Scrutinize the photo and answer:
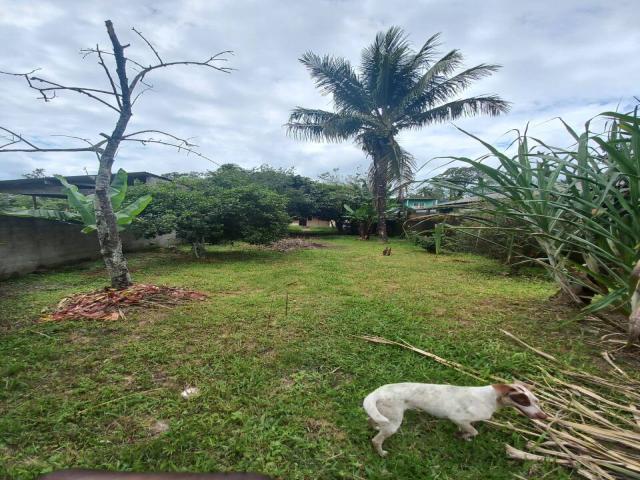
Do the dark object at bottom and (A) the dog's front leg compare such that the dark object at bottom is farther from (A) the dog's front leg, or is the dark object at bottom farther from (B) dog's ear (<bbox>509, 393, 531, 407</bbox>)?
(B) dog's ear (<bbox>509, 393, 531, 407</bbox>)

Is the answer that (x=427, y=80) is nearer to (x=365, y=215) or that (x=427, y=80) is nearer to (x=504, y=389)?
(x=365, y=215)

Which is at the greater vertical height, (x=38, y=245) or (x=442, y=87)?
(x=442, y=87)

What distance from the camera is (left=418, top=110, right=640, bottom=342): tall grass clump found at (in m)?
1.60

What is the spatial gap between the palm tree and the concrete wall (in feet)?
29.8

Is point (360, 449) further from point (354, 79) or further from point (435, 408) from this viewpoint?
point (354, 79)

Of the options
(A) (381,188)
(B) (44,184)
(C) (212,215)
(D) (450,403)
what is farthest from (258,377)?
(B) (44,184)

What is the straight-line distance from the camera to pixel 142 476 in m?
1.14

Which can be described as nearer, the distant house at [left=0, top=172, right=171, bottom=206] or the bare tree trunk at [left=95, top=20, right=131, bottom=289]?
the bare tree trunk at [left=95, top=20, right=131, bottom=289]

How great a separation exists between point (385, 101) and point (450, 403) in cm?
1238

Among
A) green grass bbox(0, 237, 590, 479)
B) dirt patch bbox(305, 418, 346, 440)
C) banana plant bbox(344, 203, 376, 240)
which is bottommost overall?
dirt patch bbox(305, 418, 346, 440)

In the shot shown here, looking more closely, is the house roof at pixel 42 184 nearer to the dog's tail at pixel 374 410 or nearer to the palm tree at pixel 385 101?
the palm tree at pixel 385 101

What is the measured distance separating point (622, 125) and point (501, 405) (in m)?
1.60

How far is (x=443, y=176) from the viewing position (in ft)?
6.90

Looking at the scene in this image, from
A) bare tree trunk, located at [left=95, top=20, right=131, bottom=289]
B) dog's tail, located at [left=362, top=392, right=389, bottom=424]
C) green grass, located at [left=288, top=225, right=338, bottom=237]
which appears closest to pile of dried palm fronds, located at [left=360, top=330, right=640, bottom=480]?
dog's tail, located at [left=362, top=392, right=389, bottom=424]
